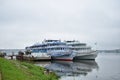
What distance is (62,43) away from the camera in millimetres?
79500

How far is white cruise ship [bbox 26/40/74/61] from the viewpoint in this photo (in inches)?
2891

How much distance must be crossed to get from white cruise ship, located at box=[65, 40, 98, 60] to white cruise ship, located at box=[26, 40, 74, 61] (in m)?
3.30

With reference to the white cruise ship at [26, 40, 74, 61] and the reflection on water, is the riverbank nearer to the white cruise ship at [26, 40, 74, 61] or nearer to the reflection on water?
the reflection on water

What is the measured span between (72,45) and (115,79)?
49959 mm

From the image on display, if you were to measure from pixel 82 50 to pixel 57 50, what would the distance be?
28.7ft

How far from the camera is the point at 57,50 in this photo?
7606 cm

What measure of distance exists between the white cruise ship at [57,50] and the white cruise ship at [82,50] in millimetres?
3296

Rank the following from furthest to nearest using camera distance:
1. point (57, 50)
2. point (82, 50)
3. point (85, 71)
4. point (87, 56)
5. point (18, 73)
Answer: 1. point (87, 56)
2. point (82, 50)
3. point (57, 50)
4. point (85, 71)
5. point (18, 73)

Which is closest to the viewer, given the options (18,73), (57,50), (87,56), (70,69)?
(18,73)

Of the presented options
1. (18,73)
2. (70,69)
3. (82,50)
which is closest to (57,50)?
(82,50)

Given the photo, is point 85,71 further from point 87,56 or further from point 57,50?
point 87,56

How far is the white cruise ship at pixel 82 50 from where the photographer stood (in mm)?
78375

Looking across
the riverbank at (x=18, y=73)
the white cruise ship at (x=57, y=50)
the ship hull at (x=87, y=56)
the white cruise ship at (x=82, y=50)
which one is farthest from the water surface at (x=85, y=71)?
the ship hull at (x=87, y=56)

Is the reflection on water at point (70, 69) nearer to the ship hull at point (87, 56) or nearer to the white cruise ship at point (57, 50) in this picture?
the white cruise ship at point (57, 50)
